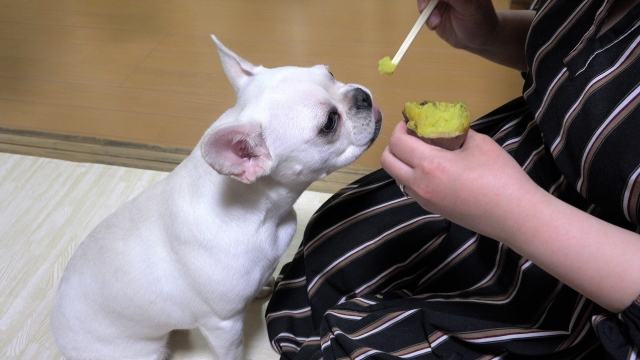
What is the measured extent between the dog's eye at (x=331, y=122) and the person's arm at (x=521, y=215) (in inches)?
6.8

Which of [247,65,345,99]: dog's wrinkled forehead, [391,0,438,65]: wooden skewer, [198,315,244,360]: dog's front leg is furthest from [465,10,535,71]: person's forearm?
[198,315,244,360]: dog's front leg

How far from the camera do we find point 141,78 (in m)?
2.10

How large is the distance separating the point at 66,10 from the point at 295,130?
2220mm

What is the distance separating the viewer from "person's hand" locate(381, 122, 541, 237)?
69 cm

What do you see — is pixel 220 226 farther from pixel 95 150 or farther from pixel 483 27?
pixel 95 150

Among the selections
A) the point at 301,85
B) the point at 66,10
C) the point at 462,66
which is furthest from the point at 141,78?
the point at 301,85

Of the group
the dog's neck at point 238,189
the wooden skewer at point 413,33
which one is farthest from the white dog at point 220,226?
the wooden skewer at point 413,33

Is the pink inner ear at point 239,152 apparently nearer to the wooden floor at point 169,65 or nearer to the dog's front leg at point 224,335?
the dog's front leg at point 224,335

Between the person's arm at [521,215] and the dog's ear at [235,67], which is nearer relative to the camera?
the person's arm at [521,215]

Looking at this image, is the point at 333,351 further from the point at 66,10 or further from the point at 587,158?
the point at 66,10

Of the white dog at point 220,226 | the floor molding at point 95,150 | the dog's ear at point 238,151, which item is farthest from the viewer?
the floor molding at point 95,150

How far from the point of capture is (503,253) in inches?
36.2

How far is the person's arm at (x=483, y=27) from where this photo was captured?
100 cm

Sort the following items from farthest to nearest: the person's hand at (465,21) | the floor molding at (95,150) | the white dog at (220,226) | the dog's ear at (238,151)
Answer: the floor molding at (95,150), the person's hand at (465,21), the white dog at (220,226), the dog's ear at (238,151)
